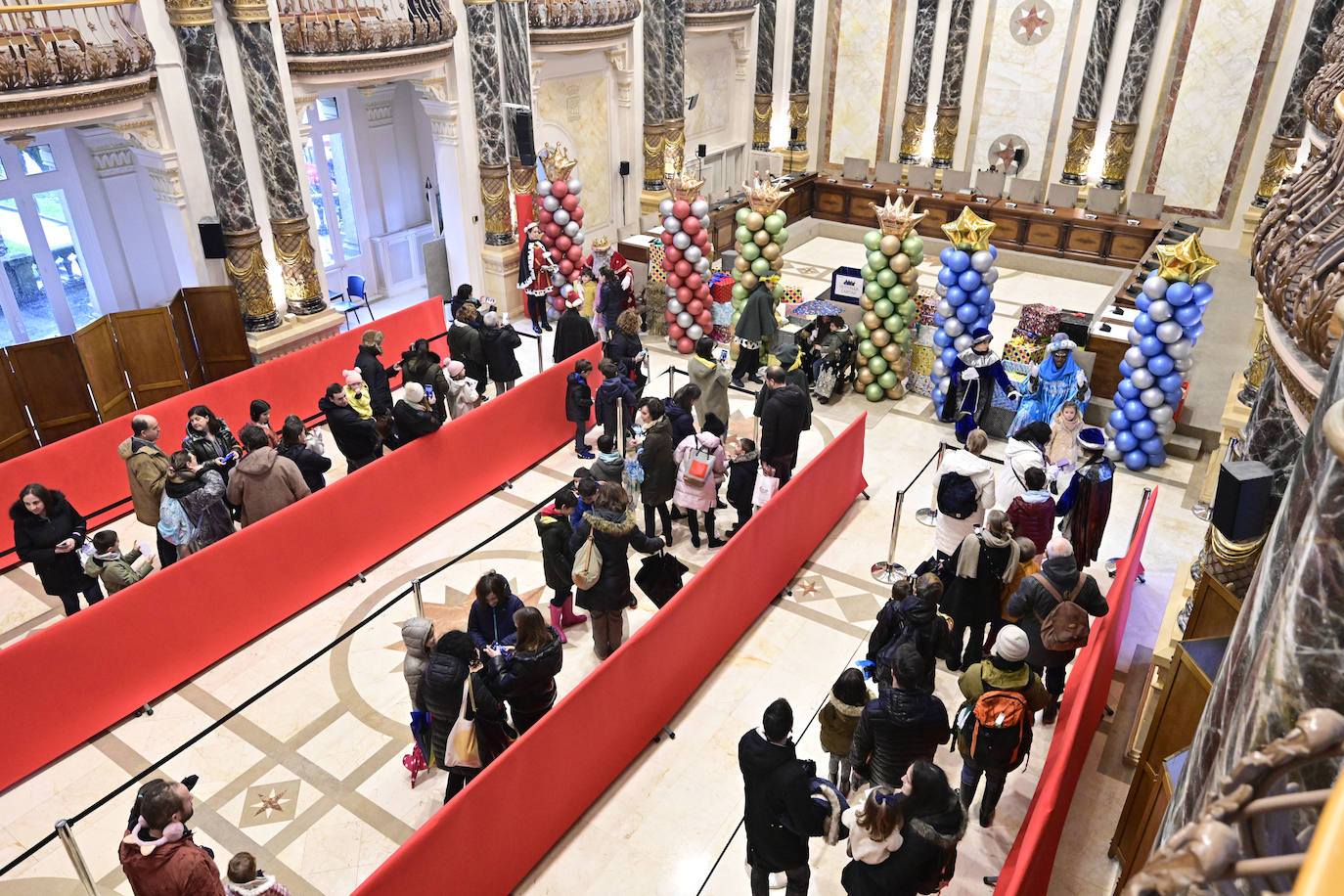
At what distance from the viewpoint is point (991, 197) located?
54.1ft

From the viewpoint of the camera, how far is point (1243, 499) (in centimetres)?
447

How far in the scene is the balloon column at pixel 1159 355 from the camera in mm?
8633

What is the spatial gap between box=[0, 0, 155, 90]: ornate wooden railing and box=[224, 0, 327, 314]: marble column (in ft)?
3.35

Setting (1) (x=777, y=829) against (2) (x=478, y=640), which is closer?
(1) (x=777, y=829)

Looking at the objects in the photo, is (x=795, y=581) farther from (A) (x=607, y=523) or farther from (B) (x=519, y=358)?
(B) (x=519, y=358)

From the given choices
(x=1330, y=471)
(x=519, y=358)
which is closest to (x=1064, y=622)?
(x=1330, y=471)

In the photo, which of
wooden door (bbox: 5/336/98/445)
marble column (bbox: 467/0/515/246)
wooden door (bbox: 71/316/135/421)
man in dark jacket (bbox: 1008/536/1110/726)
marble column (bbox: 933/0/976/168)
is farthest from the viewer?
marble column (bbox: 933/0/976/168)

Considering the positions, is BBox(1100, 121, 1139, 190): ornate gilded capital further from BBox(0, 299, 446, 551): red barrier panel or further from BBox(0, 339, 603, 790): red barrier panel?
BBox(0, 339, 603, 790): red barrier panel

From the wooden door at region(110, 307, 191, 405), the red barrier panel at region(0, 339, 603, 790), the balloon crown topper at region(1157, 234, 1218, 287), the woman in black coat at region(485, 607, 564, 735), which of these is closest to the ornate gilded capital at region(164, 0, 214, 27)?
the wooden door at region(110, 307, 191, 405)

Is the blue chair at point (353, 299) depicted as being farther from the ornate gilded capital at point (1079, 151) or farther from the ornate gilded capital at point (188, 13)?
the ornate gilded capital at point (1079, 151)

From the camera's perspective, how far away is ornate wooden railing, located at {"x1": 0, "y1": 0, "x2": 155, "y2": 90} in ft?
26.7

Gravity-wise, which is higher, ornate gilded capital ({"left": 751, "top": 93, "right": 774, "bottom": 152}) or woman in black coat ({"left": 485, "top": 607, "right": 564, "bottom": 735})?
ornate gilded capital ({"left": 751, "top": 93, "right": 774, "bottom": 152})

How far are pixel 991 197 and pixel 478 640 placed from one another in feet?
46.6

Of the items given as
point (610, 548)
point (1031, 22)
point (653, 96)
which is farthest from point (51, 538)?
point (1031, 22)
